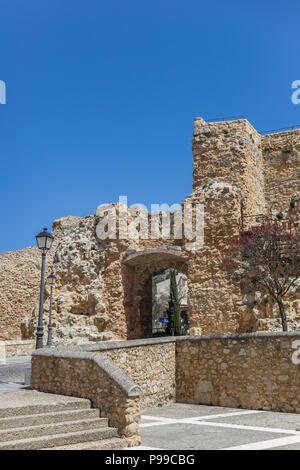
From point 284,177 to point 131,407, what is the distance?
16.2 metres

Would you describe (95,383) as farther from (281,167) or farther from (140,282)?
(281,167)

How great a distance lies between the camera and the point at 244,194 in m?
17.6

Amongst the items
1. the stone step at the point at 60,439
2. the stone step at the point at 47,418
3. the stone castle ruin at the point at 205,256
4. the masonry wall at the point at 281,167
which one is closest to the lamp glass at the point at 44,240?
the stone step at the point at 47,418

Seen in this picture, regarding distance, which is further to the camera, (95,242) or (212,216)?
(95,242)

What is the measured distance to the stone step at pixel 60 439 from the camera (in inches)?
211

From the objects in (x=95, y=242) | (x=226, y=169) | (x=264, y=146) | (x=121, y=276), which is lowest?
(x=121, y=276)

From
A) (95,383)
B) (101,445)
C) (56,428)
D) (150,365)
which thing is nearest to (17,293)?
(150,365)

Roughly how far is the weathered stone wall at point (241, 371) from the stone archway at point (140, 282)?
9966 millimetres

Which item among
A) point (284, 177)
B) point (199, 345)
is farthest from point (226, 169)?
point (199, 345)

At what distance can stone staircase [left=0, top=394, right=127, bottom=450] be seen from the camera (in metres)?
5.54

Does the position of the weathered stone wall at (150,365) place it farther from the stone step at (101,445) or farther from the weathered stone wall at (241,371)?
the stone step at (101,445)

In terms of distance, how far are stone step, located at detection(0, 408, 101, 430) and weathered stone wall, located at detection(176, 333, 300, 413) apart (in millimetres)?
3875

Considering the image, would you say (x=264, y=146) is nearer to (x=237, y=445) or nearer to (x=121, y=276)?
(x=121, y=276)

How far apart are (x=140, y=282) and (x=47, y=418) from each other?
15.8 m
